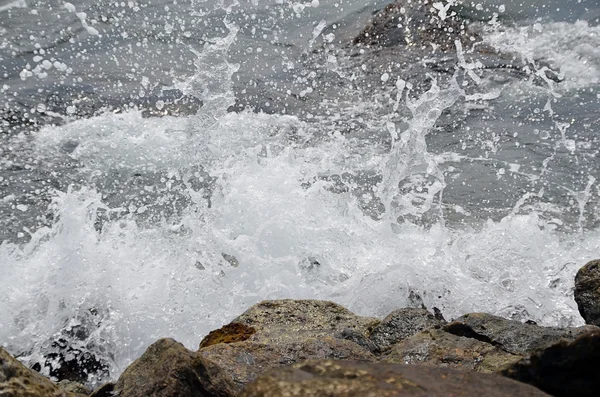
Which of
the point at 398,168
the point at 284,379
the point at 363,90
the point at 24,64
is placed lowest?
the point at 284,379

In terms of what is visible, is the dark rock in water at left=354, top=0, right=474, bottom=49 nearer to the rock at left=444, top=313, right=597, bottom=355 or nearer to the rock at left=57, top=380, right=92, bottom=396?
the rock at left=444, top=313, right=597, bottom=355

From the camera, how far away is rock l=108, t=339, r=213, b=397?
283 centimetres

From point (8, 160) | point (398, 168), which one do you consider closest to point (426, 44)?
point (398, 168)

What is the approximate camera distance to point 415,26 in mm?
10250

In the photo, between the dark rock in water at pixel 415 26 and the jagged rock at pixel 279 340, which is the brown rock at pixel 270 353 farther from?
the dark rock in water at pixel 415 26

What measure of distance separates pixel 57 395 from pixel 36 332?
2.09 meters

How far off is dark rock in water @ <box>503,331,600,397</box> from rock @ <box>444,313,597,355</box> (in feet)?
4.63

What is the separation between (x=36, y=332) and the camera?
489 cm

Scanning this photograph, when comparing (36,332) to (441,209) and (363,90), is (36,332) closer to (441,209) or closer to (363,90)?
(441,209)

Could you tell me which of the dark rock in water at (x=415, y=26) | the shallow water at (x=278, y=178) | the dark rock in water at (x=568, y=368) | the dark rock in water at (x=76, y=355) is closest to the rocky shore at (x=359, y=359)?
the dark rock in water at (x=568, y=368)

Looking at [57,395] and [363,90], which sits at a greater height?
[363,90]

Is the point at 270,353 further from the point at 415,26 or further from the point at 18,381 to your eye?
the point at 415,26

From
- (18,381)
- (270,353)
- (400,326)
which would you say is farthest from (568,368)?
(18,381)

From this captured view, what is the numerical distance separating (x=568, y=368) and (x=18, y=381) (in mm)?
2109
